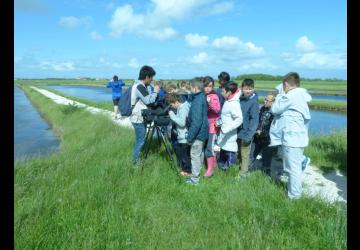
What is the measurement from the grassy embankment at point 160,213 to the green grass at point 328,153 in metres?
2.23

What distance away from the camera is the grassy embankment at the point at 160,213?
3760mm

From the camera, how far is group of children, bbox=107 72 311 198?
4871 millimetres

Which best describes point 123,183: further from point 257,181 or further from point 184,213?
point 257,181

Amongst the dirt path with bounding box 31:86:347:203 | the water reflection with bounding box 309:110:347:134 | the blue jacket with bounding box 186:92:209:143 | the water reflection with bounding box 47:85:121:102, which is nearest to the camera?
the dirt path with bounding box 31:86:347:203

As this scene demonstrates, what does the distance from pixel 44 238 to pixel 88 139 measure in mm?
10458

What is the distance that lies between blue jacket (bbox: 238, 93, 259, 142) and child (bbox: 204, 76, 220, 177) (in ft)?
1.47

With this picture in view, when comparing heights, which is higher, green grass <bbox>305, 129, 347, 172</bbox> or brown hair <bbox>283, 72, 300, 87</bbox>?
brown hair <bbox>283, 72, 300, 87</bbox>

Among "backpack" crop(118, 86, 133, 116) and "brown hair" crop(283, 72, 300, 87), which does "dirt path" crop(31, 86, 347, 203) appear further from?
"backpack" crop(118, 86, 133, 116)

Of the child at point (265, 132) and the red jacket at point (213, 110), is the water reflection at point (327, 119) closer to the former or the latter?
the child at point (265, 132)

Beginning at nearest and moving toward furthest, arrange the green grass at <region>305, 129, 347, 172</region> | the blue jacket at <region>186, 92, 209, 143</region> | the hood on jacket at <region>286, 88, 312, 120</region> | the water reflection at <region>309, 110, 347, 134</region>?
the hood on jacket at <region>286, 88, 312, 120</region>, the blue jacket at <region>186, 92, 209, 143</region>, the green grass at <region>305, 129, 347, 172</region>, the water reflection at <region>309, 110, 347, 134</region>

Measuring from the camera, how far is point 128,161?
6.48 m

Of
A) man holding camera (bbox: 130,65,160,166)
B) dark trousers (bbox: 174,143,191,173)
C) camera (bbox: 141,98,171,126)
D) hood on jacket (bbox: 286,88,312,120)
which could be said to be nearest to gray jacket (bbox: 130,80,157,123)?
man holding camera (bbox: 130,65,160,166)

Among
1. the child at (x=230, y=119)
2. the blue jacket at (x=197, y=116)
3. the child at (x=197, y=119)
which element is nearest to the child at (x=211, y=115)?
the child at (x=230, y=119)
